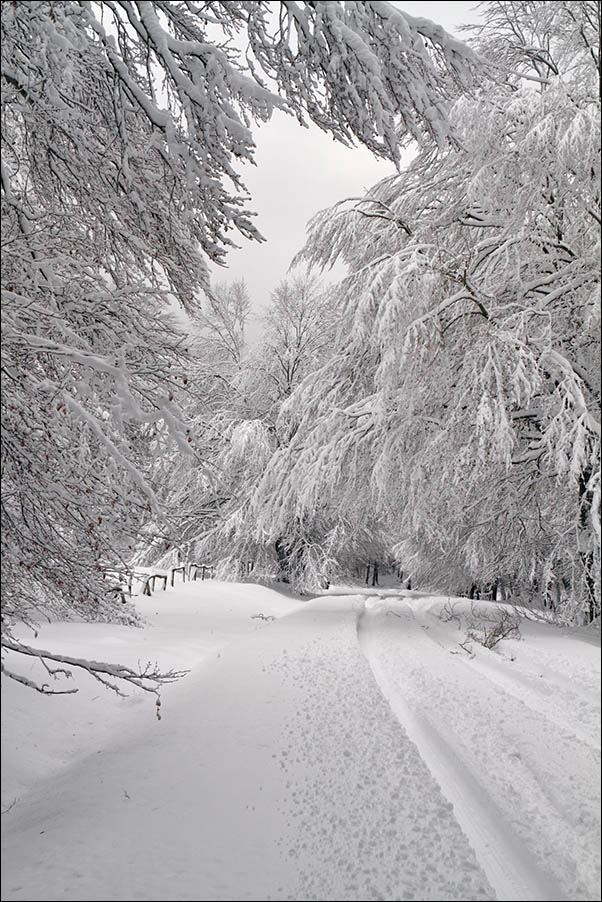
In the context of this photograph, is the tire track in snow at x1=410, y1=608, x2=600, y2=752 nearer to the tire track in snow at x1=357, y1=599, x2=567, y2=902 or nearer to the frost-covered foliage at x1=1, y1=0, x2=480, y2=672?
the tire track in snow at x1=357, y1=599, x2=567, y2=902

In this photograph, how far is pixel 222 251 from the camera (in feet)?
9.90

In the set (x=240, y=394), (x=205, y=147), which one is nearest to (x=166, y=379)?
(x=205, y=147)

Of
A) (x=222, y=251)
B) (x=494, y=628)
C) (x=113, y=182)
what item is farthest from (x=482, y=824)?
(x=113, y=182)

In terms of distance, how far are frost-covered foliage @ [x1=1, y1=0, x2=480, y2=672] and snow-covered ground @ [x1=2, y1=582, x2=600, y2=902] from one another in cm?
84

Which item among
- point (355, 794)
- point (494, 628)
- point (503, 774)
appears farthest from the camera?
point (494, 628)

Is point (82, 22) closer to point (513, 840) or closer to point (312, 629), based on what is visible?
point (513, 840)

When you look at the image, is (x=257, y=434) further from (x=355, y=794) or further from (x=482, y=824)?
(x=482, y=824)

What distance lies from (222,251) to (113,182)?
0.66 meters

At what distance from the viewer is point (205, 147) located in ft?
8.21

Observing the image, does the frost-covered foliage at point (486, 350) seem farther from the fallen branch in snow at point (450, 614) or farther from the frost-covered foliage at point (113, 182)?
the frost-covered foliage at point (113, 182)

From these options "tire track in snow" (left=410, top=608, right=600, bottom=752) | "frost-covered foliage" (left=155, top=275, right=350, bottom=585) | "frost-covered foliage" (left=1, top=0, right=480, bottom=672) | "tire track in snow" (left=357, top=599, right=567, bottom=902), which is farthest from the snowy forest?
"frost-covered foliage" (left=155, top=275, right=350, bottom=585)

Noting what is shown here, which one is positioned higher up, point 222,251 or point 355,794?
point 222,251

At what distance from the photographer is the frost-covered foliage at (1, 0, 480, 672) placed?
82.2 inches

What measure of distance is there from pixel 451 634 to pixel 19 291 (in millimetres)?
2211
